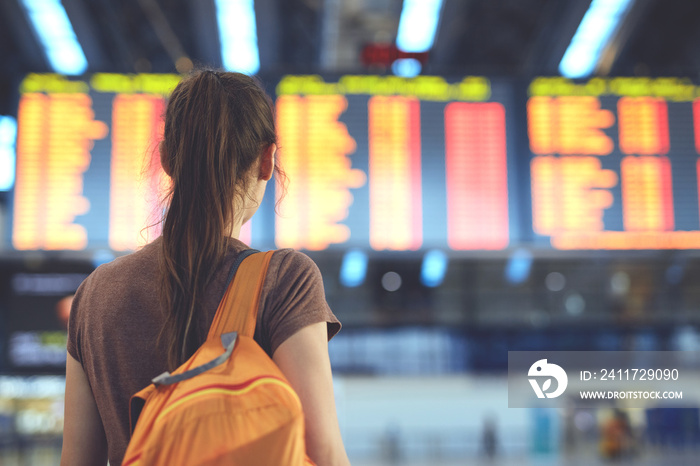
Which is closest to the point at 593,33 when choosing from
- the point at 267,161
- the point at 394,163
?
the point at 394,163

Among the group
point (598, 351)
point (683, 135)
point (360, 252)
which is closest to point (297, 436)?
point (360, 252)

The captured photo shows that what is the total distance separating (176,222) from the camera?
120 cm

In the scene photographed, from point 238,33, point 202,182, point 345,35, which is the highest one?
point 345,35

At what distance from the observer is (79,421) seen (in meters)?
1.29

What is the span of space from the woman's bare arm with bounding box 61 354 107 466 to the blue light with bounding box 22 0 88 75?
5.74 m

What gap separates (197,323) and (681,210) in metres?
5.08

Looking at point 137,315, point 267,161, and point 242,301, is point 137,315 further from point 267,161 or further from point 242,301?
point 267,161

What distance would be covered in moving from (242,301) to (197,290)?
0.37ft

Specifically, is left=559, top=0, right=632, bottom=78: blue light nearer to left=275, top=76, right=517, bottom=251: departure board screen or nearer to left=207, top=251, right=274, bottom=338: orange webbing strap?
left=275, top=76, right=517, bottom=251: departure board screen

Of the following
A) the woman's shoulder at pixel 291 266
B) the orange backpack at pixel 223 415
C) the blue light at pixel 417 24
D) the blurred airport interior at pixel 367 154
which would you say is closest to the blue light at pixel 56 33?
the blurred airport interior at pixel 367 154

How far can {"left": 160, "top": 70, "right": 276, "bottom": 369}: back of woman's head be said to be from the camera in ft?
3.78

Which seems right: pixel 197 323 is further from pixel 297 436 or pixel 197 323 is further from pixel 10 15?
pixel 10 15

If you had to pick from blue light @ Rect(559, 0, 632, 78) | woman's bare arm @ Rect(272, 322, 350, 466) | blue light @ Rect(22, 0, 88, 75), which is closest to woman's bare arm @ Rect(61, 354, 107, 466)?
woman's bare arm @ Rect(272, 322, 350, 466)

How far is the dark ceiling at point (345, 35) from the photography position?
7.00 metres
